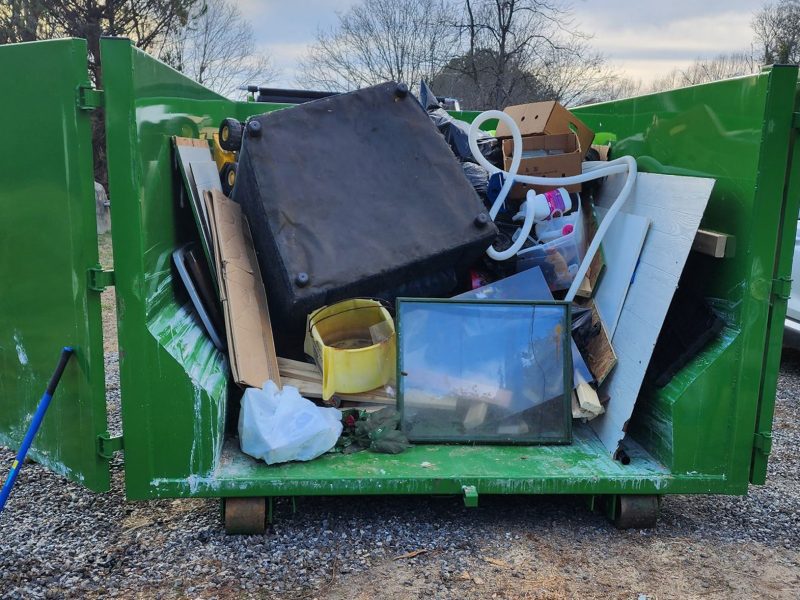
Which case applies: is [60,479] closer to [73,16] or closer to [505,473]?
[505,473]

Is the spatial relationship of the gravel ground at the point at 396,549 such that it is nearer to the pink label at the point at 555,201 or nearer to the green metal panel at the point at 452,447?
the green metal panel at the point at 452,447

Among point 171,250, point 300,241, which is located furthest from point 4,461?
point 300,241

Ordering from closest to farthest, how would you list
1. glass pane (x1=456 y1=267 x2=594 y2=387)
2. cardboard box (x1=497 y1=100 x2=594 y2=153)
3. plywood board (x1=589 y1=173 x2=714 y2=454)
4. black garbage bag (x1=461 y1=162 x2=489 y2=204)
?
plywood board (x1=589 y1=173 x2=714 y2=454) → glass pane (x1=456 y1=267 x2=594 y2=387) → black garbage bag (x1=461 y1=162 x2=489 y2=204) → cardboard box (x1=497 y1=100 x2=594 y2=153)

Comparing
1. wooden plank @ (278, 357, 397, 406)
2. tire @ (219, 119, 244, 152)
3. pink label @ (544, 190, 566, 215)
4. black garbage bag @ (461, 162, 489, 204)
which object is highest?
tire @ (219, 119, 244, 152)

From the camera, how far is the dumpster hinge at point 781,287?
260cm

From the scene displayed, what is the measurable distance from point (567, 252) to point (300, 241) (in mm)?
1319

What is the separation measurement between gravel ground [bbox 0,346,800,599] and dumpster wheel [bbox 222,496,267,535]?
6 cm

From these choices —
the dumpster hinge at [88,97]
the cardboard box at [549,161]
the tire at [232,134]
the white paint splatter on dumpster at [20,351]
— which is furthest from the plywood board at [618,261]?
the white paint splatter on dumpster at [20,351]

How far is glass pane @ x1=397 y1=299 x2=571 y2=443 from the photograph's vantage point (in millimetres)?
2951

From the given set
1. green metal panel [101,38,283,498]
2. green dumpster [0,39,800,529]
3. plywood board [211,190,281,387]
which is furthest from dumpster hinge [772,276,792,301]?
green metal panel [101,38,283,498]

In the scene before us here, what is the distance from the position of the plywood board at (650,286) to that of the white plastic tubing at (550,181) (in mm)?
137

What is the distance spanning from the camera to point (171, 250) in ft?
9.55

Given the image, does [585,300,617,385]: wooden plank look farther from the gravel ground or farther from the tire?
the tire

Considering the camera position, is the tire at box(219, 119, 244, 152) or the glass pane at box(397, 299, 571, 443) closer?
the glass pane at box(397, 299, 571, 443)
